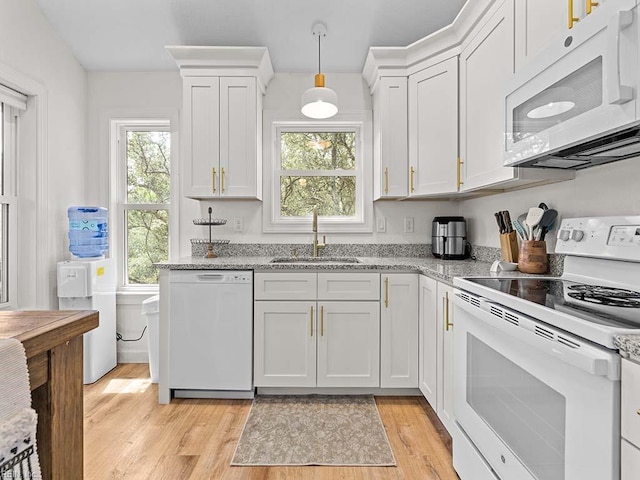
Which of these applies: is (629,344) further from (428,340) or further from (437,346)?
(428,340)

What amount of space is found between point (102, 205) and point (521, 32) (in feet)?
10.0

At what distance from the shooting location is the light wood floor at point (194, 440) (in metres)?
1.75

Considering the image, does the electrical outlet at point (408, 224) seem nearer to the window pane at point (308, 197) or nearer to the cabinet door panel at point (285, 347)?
the window pane at point (308, 197)

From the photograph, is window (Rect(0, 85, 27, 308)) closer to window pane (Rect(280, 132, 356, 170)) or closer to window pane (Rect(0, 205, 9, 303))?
window pane (Rect(0, 205, 9, 303))

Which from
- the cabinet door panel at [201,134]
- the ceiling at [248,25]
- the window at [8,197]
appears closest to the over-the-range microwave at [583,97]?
the ceiling at [248,25]

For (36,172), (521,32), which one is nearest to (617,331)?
(521,32)

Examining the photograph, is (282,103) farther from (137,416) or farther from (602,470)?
(602,470)

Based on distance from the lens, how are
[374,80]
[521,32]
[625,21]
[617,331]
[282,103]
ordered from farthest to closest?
[282,103], [374,80], [521,32], [625,21], [617,331]

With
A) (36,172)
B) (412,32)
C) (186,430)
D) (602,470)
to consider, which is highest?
(412,32)

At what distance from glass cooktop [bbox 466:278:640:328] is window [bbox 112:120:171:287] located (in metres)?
2.60

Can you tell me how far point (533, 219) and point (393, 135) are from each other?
118 cm

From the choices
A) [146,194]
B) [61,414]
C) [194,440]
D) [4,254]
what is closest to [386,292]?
[194,440]

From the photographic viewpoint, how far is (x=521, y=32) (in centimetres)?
166

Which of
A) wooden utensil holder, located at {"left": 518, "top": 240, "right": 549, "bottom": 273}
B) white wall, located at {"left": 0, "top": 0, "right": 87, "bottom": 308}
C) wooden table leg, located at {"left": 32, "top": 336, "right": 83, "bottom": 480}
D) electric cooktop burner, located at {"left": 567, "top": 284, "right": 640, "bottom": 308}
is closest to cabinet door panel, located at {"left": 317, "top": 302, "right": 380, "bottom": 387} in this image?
wooden utensil holder, located at {"left": 518, "top": 240, "right": 549, "bottom": 273}
